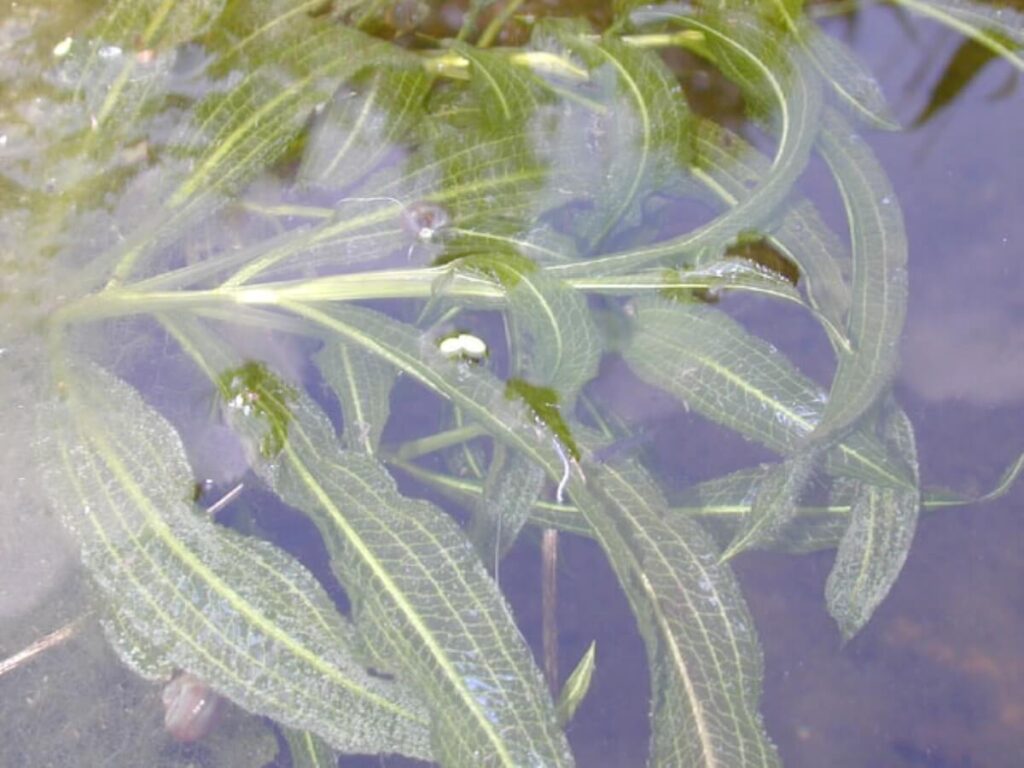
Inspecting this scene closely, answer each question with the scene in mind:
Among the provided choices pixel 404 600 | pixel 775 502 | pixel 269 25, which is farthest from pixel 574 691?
pixel 269 25

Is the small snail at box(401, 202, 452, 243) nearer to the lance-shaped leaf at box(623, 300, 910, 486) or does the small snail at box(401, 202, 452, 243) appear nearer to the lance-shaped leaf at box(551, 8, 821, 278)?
the lance-shaped leaf at box(551, 8, 821, 278)

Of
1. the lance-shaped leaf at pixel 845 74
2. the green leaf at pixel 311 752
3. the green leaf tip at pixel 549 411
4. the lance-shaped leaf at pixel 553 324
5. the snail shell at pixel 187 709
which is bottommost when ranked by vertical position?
the snail shell at pixel 187 709

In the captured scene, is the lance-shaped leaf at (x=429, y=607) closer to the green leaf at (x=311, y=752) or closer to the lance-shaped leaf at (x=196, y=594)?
the lance-shaped leaf at (x=196, y=594)

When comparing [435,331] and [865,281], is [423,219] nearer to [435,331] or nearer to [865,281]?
[435,331]

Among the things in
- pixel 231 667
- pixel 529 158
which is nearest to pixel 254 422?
pixel 231 667

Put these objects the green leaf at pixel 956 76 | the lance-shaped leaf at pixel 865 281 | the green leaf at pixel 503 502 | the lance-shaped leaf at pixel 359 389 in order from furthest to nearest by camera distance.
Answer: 1. the green leaf at pixel 956 76
2. the lance-shaped leaf at pixel 359 389
3. the green leaf at pixel 503 502
4. the lance-shaped leaf at pixel 865 281

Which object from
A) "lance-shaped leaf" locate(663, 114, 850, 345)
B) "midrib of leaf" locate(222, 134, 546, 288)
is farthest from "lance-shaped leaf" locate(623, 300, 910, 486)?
"midrib of leaf" locate(222, 134, 546, 288)

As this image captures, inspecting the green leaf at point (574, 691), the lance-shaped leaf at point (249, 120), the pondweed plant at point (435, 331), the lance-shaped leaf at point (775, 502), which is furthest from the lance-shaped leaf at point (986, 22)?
the green leaf at point (574, 691)

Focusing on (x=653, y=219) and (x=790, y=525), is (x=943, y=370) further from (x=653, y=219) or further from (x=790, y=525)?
(x=653, y=219)
